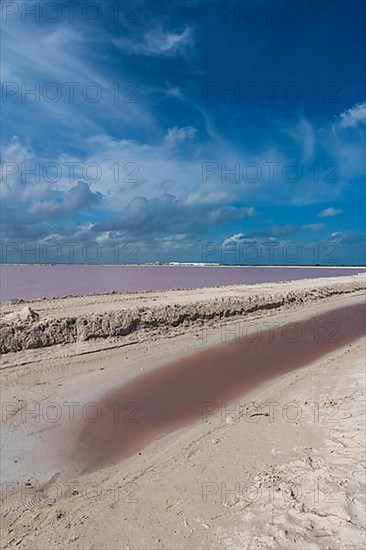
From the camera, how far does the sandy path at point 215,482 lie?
12.7 ft

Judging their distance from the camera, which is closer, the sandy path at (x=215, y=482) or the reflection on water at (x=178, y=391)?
the sandy path at (x=215, y=482)

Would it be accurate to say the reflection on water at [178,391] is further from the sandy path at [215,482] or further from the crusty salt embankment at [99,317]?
the crusty salt embankment at [99,317]

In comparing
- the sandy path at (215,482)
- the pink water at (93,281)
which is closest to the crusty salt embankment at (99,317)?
the sandy path at (215,482)

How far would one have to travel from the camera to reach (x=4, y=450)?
606 cm

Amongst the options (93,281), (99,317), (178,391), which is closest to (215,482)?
(178,391)

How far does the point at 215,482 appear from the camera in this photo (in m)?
4.89

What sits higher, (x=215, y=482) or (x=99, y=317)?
(x=99, y=317)

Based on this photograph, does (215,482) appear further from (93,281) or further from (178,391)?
(93,281)

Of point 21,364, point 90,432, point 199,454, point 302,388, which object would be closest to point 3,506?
point 90,432

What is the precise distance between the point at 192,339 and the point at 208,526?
30.7 ft

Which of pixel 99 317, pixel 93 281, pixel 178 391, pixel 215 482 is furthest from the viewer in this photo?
pixel 93 281

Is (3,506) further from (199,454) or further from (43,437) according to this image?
(199,454)

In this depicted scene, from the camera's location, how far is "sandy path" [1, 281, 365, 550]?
12.7 ft

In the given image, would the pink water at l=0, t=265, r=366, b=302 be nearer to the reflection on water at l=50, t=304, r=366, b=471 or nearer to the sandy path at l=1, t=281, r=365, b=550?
the reflection on water at l=50, t=304, r=366, b=471
